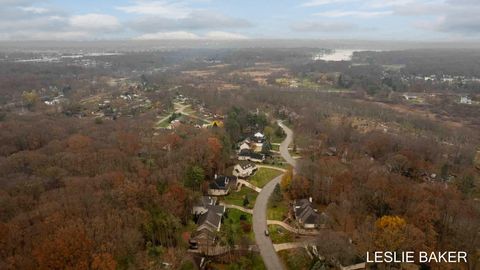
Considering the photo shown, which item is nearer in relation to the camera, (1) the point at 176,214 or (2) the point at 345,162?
(1) the point at 176,214

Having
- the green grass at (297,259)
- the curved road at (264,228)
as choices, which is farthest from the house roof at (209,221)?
the green grass at (297,259)

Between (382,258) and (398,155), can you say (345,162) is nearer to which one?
(398,155)

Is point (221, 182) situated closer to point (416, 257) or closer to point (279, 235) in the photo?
point (279, 235)

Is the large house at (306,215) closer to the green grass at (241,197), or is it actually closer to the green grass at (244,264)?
the green grass at (241,197)

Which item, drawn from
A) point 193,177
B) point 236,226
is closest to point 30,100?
point 193,177

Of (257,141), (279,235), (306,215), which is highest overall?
(257,141)

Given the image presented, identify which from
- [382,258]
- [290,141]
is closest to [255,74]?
[290,141]
